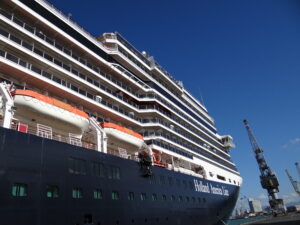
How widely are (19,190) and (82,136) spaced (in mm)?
7437

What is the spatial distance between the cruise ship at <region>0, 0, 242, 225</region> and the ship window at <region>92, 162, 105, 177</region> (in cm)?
6

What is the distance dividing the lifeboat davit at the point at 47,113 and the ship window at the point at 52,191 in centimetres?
418

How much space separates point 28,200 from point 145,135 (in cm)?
1426

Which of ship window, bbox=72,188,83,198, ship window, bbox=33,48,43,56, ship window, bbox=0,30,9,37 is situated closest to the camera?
ship window, bbox=72,188,83,198

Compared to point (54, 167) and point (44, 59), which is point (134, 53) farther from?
point (54, 167)

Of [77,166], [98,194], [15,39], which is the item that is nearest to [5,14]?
[15,39]

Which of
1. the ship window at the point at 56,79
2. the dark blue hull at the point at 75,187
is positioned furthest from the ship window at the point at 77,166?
the ship window at the point at 56,79

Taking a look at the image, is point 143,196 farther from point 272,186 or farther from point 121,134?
point 272,186

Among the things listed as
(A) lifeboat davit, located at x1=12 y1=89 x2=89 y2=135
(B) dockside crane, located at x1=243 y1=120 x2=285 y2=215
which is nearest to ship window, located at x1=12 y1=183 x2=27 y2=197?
(A) lifeboat davit, located at x1=12 y1=89 x2=89 y2=135

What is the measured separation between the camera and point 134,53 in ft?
90.1

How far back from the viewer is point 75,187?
1249 cm

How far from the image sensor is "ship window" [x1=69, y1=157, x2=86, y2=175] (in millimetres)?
12758

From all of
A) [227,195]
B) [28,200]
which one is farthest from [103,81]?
[227,195]

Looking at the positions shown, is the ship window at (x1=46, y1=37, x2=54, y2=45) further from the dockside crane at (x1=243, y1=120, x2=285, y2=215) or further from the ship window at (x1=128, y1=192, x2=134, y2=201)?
the dockside crane at (x1=243, y1=120, x2=285, y2=215)
